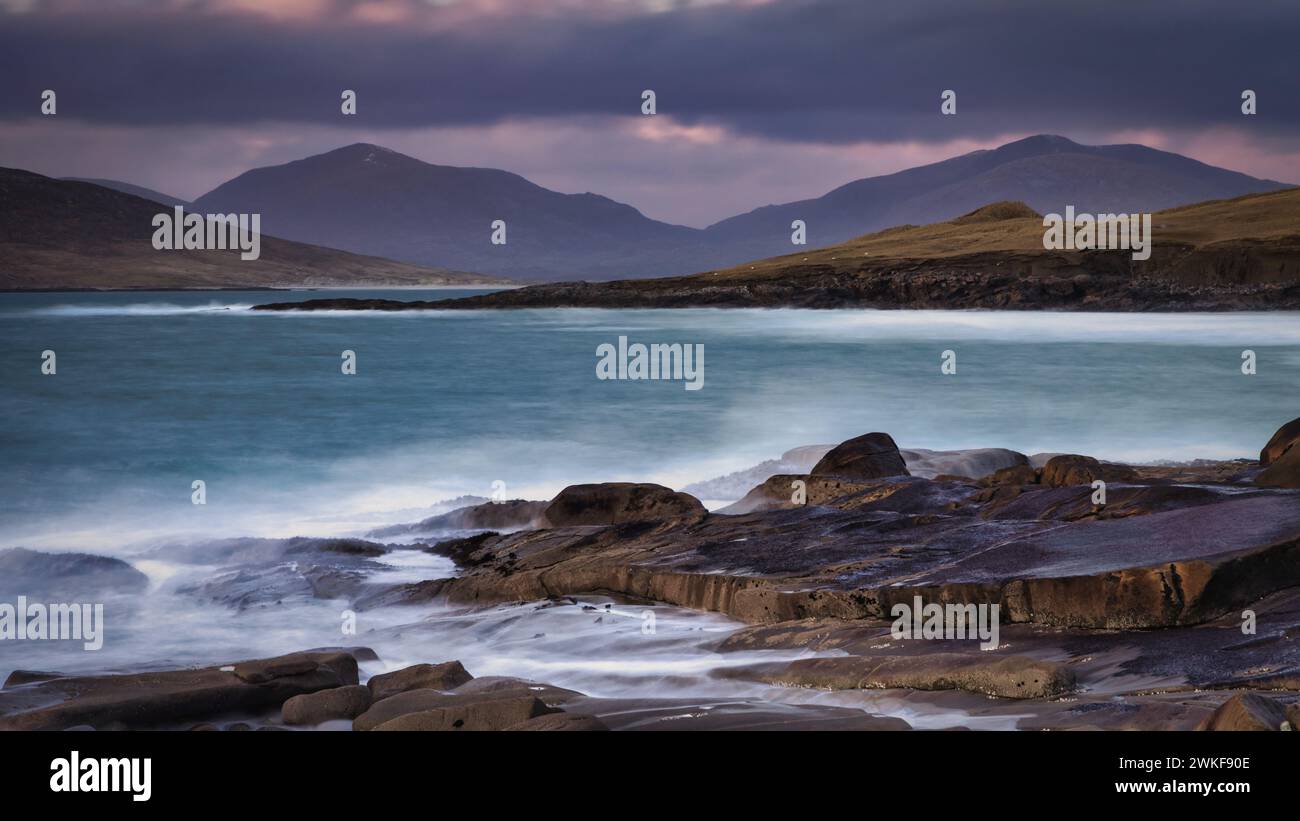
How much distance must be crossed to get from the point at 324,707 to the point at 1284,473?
10.2 meters

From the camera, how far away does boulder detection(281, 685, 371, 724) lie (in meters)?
9.05

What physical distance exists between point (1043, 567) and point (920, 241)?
9660 centimetres

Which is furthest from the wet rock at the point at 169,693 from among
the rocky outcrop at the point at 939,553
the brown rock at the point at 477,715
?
the rocky outcrop at the point at 939,553

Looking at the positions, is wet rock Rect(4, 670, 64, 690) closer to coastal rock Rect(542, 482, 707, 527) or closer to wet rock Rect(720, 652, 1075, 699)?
wet rock Rect(720, 652, 1075, 699)

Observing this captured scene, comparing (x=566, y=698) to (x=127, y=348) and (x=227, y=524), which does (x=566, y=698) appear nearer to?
(x=227, y=524)

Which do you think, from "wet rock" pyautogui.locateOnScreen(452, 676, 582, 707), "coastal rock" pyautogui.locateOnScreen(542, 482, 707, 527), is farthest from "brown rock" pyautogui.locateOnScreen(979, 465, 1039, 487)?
"wet rock" pyautogui.locateOnScreen(452, 676, 582, 707)

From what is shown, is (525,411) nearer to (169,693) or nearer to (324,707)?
(169,693)

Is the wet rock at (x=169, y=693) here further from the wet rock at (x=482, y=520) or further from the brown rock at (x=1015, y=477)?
the brown rock at (x=1015, y=477)

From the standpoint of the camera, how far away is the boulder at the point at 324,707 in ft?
29.7

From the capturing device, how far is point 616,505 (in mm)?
16125

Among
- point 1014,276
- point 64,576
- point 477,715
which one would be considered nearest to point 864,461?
point 477,715

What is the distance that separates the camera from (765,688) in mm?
9305

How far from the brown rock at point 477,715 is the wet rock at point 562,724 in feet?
0.29
